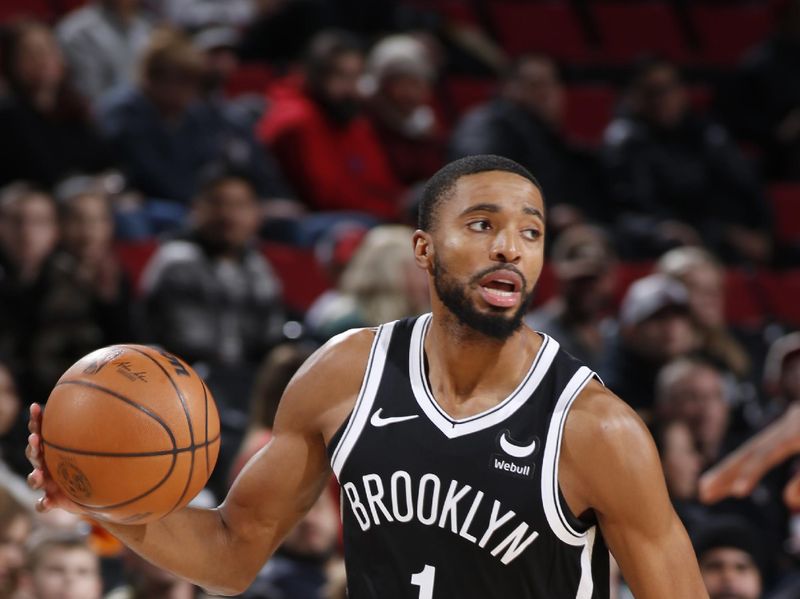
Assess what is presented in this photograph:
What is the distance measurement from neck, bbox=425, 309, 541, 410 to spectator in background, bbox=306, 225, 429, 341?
3.45 m

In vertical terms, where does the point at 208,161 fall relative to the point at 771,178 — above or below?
below

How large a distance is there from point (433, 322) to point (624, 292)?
5.36 metres

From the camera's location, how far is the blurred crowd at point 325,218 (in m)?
6.11

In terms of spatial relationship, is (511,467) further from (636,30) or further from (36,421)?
(636,30)

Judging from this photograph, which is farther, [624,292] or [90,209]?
[624,292]

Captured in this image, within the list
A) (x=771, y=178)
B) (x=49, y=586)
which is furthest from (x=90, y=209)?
(x=771, y=178)

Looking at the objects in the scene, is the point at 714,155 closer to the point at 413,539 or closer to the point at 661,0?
the point at 661,0

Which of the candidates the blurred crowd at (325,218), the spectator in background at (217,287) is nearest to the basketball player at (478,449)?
the blurred crowd at (325,218)

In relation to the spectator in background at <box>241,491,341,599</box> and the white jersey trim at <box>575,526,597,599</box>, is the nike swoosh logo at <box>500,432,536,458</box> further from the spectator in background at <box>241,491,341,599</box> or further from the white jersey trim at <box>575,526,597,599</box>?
the spectator in background at <box>241,491,341,599</box>

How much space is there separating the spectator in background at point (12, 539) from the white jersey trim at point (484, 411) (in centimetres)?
225

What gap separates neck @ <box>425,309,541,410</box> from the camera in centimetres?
322

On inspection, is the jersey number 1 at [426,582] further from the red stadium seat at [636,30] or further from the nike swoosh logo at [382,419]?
the red stadium seat at [636,30]

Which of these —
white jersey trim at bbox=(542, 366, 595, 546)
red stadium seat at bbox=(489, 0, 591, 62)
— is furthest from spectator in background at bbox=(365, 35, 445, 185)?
white jersey trim at bbox=(542, 366, 595, 546)

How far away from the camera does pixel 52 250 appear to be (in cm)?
660
